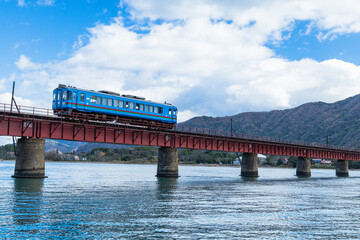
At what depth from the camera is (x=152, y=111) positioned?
62812mm

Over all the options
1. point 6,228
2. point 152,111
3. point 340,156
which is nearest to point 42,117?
point 152,111

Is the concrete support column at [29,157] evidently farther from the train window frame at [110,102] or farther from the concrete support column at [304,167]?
the concrete support column at [304,167]

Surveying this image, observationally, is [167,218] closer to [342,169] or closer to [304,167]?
[304,167]

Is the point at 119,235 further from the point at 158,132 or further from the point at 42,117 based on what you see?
the point at 158,132

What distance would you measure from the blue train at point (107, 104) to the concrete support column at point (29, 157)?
20.0 feet

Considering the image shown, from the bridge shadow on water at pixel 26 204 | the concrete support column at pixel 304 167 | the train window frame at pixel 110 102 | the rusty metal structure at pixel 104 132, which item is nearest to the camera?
the bridge shadow on water at pixel 26 204

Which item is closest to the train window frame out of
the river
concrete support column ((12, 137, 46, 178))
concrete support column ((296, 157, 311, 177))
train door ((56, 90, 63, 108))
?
train door ((56, 90, 63, 108))

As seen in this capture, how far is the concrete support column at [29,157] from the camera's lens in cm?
4891

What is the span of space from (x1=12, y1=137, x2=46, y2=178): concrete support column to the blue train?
611 centimetres

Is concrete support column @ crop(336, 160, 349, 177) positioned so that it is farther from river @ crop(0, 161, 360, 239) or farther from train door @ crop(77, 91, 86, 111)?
train door @ crop(77, 91, 86, 111)

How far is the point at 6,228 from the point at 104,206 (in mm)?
9732

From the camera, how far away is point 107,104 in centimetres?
5666

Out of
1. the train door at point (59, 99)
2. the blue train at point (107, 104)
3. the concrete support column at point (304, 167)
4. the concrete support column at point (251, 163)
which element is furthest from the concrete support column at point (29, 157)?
the concrete support column at point (304, 167)

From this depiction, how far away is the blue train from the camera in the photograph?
53.4m
